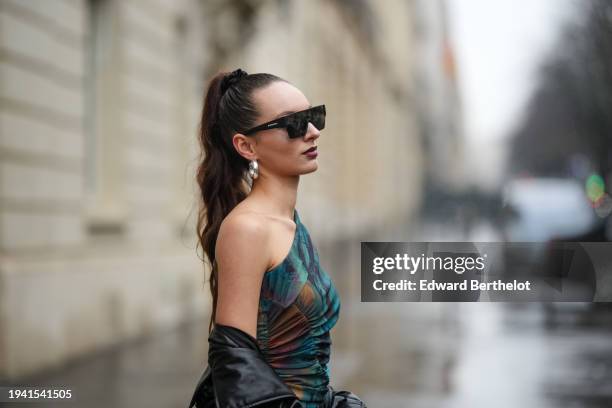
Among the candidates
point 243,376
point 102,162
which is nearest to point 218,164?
point 243,376

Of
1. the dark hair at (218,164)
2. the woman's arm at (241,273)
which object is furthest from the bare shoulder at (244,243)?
the dark hair at (218,164)

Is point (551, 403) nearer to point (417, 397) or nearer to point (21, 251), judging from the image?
point (417, 397)

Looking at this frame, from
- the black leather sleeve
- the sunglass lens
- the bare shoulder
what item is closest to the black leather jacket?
the black leather sleeve

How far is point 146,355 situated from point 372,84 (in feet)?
132

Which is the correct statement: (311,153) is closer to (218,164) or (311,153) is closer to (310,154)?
(310,154)

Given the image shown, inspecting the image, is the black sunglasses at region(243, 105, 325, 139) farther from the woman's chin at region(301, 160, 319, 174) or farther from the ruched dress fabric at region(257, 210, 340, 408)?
the ruched dress fabric at region(257, 210, 340, 408)

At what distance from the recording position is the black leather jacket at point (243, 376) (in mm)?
2064

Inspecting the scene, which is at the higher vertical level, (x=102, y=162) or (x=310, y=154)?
(x=102, y=162)

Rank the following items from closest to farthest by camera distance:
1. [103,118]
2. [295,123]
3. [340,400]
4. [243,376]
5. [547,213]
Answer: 1. [243,376]
2. [295,123]
3. [340,400]
4. [103,118]
5. [547,213]

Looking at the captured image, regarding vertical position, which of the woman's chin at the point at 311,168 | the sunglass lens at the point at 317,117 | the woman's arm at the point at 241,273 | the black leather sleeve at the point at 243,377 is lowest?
the black leather sleeve at the point at 243,377

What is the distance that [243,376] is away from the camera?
2074mm

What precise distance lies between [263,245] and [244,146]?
0.90 feet

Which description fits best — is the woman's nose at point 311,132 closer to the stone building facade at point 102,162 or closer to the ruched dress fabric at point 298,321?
the ruched dress fabric at point 298,321

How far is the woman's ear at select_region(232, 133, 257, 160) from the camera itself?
2.28m
